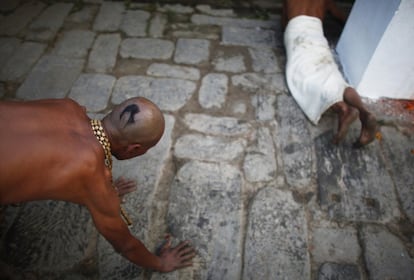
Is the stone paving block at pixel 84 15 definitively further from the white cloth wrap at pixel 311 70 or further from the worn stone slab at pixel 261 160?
the worn stone slab at pixel 261 160

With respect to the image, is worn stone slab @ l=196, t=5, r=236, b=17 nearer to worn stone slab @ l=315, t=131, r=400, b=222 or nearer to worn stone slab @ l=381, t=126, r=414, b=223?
worn stone slab @ l=315, t=131, r=400, b=222

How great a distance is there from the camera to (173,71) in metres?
3.34

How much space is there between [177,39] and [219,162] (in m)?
1.88

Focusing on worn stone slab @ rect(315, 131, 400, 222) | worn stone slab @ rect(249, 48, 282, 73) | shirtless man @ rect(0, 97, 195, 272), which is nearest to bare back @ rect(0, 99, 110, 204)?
shirtless man @ rect(0, 97, 195, 272)

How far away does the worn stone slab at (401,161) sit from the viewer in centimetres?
237

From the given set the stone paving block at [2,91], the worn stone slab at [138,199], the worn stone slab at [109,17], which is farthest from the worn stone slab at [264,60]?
the stone paving block at [2,91]

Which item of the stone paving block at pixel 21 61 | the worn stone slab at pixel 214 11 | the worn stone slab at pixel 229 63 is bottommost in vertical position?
the stone paving block at pixel 21 61

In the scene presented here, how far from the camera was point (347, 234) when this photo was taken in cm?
218

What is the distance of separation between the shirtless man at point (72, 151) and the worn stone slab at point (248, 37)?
239 cm

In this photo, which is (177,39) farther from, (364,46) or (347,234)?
(347,234)

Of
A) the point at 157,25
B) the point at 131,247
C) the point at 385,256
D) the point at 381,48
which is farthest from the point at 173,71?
the point at 385,256

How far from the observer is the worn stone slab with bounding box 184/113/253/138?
2795mm

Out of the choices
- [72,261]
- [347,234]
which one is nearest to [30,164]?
[72,261]

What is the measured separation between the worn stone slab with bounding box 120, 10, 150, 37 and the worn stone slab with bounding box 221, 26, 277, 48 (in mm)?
1012
